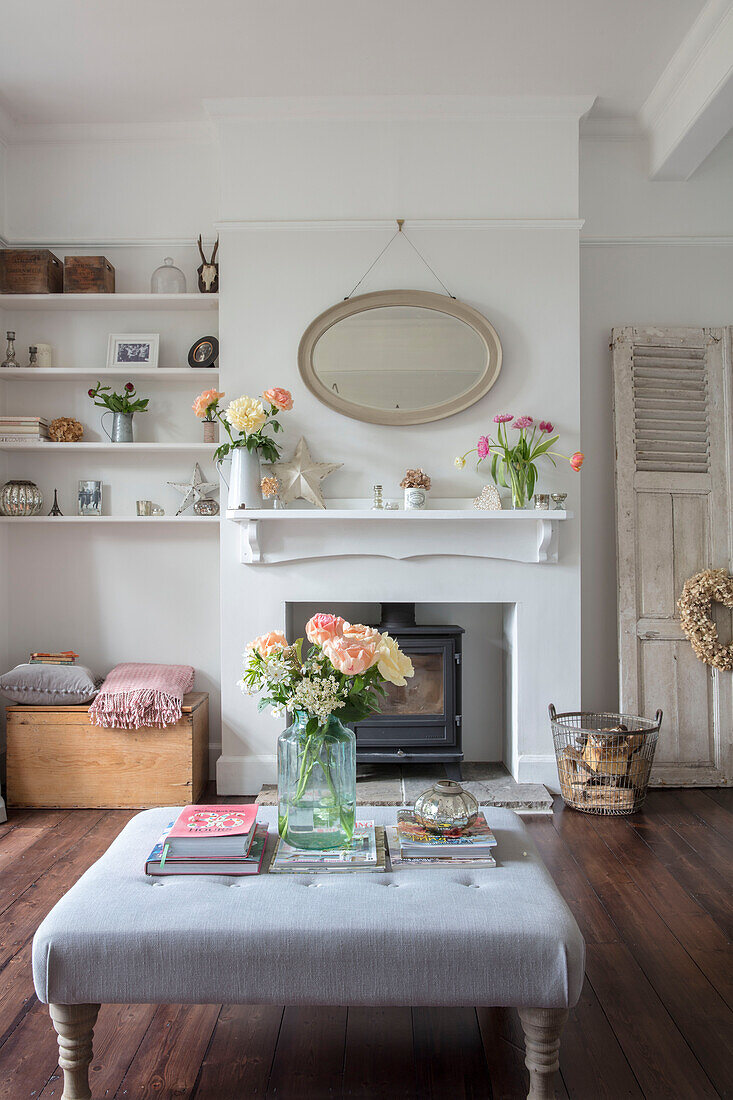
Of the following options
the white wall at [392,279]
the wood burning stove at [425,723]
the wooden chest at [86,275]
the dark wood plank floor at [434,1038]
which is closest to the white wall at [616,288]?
the white wall at [392,279]

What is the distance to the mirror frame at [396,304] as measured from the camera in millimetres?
3619

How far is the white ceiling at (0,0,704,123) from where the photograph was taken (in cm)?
300

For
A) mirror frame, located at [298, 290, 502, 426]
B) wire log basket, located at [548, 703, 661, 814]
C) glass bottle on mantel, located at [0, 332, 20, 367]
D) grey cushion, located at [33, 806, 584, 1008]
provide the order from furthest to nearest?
1. glass bottle on mantel, located at [0, 332, 20, 367]
2. mirror frame, located at [298, 290, 502, 426]
3. wire log basket, located at [548, 703, 661, 814]
4. grey cushion, located at [33, 806, 584, 1008]

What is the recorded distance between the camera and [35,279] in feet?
12.5

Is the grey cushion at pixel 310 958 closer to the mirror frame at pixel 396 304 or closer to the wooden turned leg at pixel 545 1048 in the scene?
the wooden turned leg at pixel 545 1048

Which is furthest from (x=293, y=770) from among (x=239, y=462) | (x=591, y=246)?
(x=591, y=246)

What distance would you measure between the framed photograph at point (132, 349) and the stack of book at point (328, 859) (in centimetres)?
272

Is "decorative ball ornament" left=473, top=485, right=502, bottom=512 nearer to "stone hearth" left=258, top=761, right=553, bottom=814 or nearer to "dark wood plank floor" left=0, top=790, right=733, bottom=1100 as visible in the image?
"stone hearth" left=258, top=761, right=553, bottom=814

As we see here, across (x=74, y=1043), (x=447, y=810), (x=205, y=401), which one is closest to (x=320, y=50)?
(x=205, y=401)

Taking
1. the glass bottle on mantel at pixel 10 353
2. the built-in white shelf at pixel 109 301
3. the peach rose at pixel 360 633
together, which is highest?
the built-in white shelf at pixel 109 301

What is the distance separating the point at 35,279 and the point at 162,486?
3.71 feet

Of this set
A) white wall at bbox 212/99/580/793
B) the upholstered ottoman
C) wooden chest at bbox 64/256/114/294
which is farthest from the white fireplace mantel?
the upholstered ottoman

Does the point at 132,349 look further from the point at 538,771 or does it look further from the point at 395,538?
the point at 538,771

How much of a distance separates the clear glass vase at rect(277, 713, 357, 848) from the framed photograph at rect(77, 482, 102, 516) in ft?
8.11
